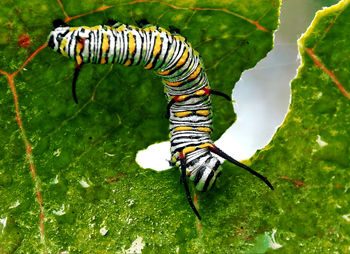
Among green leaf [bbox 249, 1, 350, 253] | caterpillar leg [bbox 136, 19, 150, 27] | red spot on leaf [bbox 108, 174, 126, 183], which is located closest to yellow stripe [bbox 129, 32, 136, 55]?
caterpillar leg [bbox 136, 19, 150, 27]

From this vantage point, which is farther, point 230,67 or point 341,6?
point 230,67

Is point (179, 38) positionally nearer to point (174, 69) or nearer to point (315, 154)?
point (174, 69)

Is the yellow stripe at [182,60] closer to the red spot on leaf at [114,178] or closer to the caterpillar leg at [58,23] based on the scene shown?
the caterpillar leg at [58,23]

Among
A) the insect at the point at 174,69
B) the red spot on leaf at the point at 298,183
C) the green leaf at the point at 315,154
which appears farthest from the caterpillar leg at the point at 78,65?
the red spot on leaf at the point at 298,183

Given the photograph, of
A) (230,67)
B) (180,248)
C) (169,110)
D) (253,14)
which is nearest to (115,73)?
(169,110)

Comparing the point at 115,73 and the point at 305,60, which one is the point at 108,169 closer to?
the point at 115,73

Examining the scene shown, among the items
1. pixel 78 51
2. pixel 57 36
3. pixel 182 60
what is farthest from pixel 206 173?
pixel 57 36
